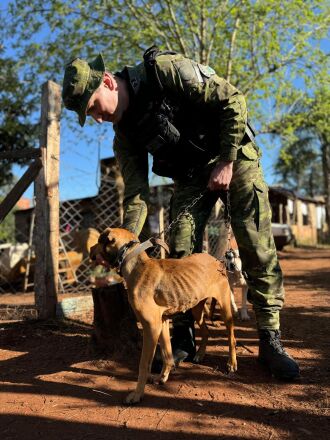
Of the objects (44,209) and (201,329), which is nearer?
(201,329)

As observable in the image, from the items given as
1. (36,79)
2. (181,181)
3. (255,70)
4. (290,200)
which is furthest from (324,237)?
(181,181)

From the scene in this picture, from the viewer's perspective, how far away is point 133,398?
2414mm

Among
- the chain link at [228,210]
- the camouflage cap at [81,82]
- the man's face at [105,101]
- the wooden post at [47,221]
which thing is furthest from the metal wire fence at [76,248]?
the camouflage cap at [81,82]

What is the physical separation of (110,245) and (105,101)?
913 mm

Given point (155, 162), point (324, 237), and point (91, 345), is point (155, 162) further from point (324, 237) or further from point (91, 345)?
point (324, 237)

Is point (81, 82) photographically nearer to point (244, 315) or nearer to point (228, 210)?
point (228, 210)

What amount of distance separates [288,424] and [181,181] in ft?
5.98

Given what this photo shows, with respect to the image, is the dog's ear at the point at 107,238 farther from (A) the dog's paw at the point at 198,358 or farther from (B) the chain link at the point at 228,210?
(A) the dog's paw at the point at 198,358

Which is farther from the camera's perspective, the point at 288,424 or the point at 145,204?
the point at 145,204

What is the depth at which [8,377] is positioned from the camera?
2.95m

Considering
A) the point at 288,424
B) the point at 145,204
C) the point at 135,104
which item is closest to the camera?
the point at 288,424

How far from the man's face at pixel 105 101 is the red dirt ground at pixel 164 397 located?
1.77m

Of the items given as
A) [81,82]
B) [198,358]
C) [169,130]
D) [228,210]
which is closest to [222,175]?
[228,210]

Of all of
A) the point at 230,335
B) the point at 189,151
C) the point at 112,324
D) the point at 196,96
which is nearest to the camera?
the point at 196,96
